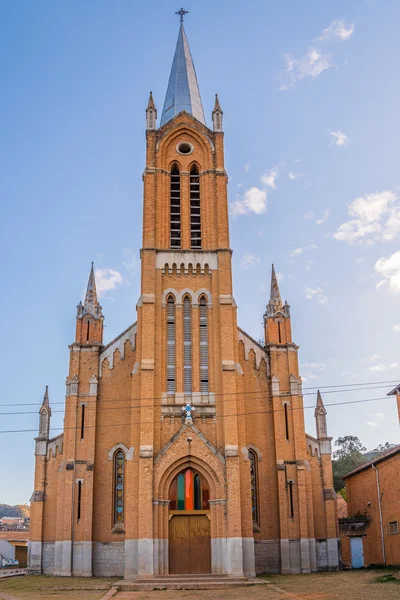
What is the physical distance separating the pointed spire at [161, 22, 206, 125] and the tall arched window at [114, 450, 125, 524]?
23.2 metres

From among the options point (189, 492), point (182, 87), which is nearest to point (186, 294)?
point (189, 492)

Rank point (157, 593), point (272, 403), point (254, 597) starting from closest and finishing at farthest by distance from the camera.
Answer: point (254, 597) → point (157, 593) → point (272, 403)

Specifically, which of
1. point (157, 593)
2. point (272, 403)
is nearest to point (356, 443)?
point (272, 403)

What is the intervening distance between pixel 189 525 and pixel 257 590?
7438 millimetres

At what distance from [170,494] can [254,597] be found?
10722mm

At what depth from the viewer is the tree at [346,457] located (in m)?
76.5

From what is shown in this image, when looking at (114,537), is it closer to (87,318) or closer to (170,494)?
(170,494)

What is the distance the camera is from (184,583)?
96.3 feet

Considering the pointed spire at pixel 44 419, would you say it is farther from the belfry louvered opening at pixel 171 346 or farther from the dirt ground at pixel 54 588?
the belfry louvered opening at pixel 171 346

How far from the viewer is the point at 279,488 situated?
3631cm

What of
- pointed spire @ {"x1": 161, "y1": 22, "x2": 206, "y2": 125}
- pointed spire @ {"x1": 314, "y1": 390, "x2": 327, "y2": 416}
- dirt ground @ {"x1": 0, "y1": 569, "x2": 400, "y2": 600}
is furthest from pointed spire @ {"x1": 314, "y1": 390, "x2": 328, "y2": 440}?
pointed spire @ {"x1": 161, "y1": 22, "x2": 206, "y2": 125}

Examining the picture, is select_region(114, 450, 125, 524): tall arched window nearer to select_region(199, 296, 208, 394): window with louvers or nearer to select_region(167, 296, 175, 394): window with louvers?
select_region(167, 296, 175, 394): window with louvers

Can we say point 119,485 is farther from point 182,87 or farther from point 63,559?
point 182,87

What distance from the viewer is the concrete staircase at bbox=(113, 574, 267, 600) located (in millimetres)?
28797
